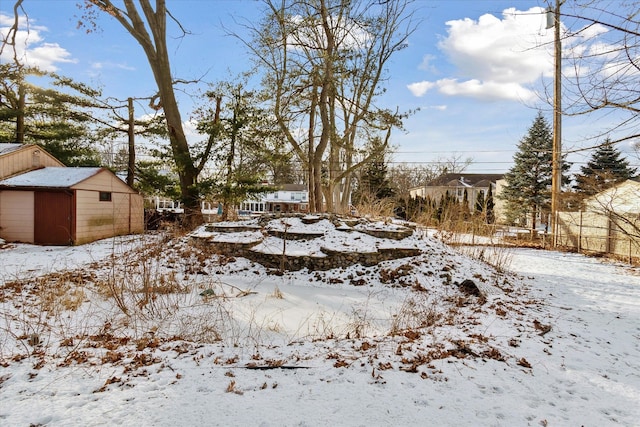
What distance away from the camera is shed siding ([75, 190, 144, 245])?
9.99 metres

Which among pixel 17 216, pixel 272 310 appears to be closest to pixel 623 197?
pixel 272 310

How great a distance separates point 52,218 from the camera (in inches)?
387

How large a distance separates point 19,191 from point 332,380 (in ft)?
38.7

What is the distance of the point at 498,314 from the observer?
4352 mm

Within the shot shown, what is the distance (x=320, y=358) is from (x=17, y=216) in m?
11.5

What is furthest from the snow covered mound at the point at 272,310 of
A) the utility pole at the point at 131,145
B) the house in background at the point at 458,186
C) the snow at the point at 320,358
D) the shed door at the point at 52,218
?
the house in background at the point at 458,186

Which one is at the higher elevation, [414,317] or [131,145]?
[131,145]

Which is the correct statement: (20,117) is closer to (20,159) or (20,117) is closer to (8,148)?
(8,148)

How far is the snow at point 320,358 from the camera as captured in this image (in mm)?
2125

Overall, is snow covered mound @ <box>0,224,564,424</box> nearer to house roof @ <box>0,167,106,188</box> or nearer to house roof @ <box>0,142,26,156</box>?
house roof @ <box>0,167,106,188</box>

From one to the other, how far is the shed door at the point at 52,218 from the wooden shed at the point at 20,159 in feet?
5.56

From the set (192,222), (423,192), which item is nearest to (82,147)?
(192,222)

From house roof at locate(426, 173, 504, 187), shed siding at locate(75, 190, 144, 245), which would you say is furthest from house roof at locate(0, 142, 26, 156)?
house roof at locate(426, 173, 504, 187)

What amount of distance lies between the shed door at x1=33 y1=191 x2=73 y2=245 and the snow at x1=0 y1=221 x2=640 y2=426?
444 cm
